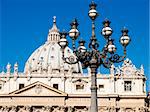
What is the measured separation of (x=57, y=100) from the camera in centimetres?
6047

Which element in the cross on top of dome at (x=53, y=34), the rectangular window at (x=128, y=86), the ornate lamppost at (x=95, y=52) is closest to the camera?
the ornate lamppost at (x=95, y=52)

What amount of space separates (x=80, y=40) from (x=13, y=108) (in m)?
38.9

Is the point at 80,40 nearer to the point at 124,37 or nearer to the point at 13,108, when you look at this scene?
the point at 124,37

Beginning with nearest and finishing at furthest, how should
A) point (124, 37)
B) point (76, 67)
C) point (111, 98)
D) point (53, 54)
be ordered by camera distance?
point (124, 37) → point (111, 98) → point (76, 67) → point (53, 54)

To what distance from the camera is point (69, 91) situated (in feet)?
199

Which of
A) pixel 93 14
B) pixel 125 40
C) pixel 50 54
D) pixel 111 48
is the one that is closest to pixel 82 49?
pixel 111 48

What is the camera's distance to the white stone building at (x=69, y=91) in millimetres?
60156

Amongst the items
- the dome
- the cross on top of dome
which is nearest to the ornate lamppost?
the dome

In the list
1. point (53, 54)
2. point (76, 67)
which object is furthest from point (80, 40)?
point (53, 54)

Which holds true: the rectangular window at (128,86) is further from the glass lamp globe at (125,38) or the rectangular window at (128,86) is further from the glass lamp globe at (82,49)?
the glass lamp globe at (125,38)

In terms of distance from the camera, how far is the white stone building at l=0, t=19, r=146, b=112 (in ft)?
197

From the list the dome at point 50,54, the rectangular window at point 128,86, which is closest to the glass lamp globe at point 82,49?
the rectangular window at point 128,86

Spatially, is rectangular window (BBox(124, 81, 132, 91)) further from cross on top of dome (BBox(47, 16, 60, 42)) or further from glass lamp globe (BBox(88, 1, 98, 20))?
glass lamp globe (BBox(88, 1, 98, 20))

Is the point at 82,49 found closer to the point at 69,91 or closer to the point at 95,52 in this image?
the point at 95,52
